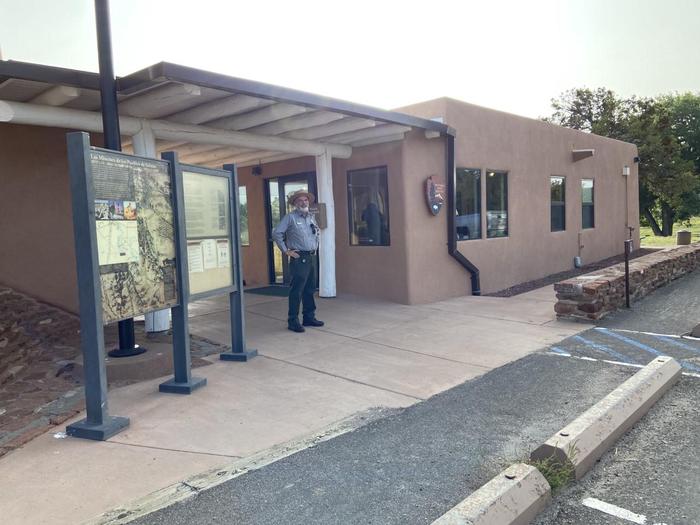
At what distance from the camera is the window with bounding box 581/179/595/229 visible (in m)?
15.0

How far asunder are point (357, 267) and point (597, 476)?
7.07 metres

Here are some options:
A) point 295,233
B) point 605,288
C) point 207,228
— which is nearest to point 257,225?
point 295,233

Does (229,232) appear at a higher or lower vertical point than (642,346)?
higher

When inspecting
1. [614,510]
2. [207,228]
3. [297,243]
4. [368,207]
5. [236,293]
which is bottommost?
[614,510]

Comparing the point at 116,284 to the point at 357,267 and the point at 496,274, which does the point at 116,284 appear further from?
the point at 496,274

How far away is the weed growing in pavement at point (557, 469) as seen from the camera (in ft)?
10.4

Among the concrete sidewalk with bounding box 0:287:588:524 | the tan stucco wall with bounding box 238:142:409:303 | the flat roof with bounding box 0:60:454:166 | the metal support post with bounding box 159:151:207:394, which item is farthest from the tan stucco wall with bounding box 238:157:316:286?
the metal support post with bounding box 159:151:207:394

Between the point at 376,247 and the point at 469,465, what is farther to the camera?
the point at 376,247

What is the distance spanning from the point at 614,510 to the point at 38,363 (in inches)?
216

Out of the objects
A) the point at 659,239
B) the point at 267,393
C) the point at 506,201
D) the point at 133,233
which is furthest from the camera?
the point at 659,239

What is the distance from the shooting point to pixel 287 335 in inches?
284

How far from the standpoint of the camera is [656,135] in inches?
1072

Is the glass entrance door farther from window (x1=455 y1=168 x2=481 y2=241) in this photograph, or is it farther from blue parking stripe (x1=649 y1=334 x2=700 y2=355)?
blue parking stripe (x1=649 y1=334 x2=700 y2=355)

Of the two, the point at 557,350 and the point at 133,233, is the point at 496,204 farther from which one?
the point at 133,233
